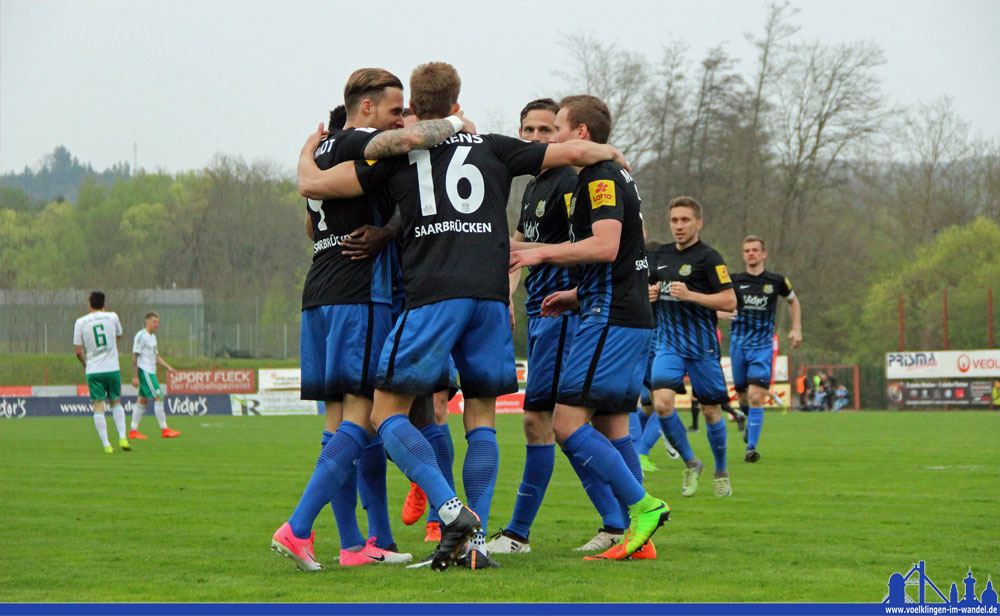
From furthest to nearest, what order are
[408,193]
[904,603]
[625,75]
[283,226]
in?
[283,226]
[625,75]
[408,193]
[904,603]

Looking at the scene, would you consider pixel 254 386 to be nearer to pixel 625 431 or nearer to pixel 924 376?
pixel 924 376

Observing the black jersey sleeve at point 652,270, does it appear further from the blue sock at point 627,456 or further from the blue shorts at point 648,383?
the blue sock at point 627,456

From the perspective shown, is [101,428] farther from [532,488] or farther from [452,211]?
[452,211]

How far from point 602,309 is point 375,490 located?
1.47 m

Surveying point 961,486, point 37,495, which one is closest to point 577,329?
point 961,486

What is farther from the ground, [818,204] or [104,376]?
[818,204]

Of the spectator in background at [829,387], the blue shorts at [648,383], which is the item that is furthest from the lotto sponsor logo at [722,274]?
the spectator in background at [829,387]

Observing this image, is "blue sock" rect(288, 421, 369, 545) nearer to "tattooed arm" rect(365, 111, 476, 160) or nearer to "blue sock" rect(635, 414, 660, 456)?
"tattooed arm" rect(365, 111, 476, 160)

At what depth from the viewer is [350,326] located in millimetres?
5441

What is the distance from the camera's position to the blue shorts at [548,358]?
5.98 m

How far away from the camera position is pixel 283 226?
67.5 meters

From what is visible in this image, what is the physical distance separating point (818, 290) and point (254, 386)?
24400mm

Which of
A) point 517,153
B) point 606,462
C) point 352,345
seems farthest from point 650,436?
point 517,153

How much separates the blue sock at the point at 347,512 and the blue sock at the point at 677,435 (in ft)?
14.3
